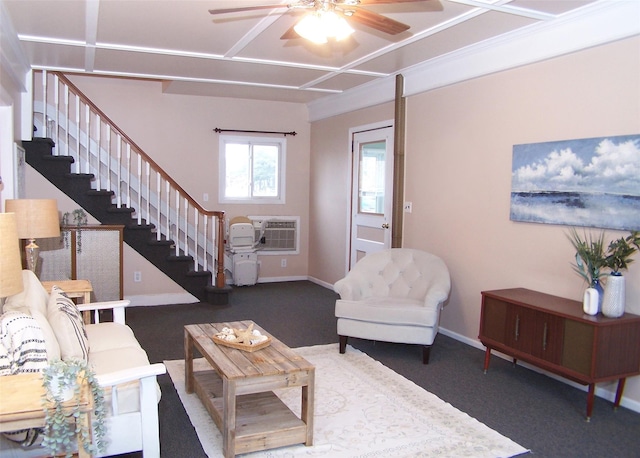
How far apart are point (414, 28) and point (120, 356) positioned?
3.11 metres

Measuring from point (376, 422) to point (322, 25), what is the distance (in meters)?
2.34

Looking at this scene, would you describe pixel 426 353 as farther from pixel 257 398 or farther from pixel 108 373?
pixel 108 373

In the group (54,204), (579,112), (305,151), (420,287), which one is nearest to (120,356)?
(54,204)

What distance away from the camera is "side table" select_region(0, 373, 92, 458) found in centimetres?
181

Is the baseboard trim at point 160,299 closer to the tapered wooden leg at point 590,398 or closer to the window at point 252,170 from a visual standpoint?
the window at point 252,170

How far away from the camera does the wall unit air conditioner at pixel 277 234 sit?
7.64 metres

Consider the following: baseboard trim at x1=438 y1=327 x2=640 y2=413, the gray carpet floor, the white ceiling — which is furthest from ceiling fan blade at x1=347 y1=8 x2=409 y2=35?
baseboard trim at x1=438 y1=327 x2=640 y2=413

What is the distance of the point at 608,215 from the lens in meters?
3.52

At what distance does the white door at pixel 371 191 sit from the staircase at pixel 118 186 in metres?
1.72

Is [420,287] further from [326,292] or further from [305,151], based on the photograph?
[305,151]

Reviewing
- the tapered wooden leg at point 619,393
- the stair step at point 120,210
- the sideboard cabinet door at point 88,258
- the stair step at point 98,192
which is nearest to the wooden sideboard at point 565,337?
the tapered wooden leg at point 619,393

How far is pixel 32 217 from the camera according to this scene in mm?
3611

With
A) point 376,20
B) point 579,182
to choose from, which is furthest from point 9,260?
point 579,182

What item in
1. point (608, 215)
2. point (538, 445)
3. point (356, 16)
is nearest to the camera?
point (356, 16)
